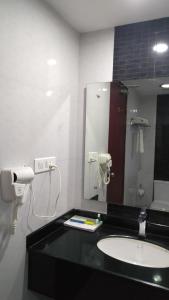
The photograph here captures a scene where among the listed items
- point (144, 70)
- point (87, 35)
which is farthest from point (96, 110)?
point (87, 35)

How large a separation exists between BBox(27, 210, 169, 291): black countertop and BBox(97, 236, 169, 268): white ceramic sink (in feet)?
0.14

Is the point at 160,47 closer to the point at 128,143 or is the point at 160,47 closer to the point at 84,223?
the point at 128,143

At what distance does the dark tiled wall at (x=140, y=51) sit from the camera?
163 cm

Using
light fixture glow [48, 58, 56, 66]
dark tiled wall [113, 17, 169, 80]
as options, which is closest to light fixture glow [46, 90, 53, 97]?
light fixture glow [48, 58, 56, 66]

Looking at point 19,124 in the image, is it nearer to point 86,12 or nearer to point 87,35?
point 86,12

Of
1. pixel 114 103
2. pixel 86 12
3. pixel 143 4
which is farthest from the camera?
pixel 114 103

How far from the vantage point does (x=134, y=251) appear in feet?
5.06

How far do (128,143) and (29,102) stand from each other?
78cm

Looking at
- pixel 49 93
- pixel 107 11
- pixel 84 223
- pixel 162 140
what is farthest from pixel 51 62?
pixel 84 223

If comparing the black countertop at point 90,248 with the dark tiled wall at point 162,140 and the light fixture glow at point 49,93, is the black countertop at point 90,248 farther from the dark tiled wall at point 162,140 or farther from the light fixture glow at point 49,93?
the light fixture glow at point 49,93

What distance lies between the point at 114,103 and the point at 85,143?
388 mm

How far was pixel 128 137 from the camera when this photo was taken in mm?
1751

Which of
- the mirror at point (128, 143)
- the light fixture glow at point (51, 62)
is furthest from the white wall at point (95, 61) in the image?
the light fixture glow at point (51, 62)

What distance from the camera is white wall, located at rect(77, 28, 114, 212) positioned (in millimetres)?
1795
